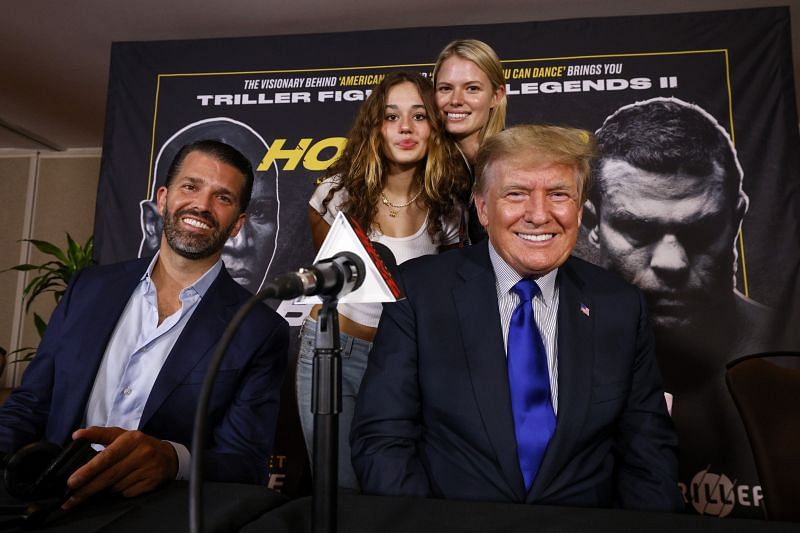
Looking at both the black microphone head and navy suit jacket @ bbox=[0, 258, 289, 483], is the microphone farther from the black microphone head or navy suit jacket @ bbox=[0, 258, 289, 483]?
navy suit jacket @ bbox=[0, 258, 289, 483]

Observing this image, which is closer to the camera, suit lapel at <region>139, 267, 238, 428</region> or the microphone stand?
the microphone stand

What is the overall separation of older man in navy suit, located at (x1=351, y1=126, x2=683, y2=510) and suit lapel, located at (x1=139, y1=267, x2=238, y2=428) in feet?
1.65

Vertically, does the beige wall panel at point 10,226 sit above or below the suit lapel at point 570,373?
above

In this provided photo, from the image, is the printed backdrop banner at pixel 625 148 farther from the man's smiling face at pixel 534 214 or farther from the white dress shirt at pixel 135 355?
the man's smiling face at pixel 534 214

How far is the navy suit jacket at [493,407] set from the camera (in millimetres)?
1346

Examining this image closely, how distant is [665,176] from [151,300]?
2.75 metres

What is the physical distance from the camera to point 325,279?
69 centimetres

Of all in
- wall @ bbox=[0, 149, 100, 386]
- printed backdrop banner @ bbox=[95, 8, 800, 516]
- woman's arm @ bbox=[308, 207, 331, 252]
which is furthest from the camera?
wall @ bbox=[0, 149, 100, 386]

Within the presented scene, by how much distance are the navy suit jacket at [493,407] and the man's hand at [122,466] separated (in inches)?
20.6

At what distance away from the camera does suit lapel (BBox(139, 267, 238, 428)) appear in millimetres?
1568

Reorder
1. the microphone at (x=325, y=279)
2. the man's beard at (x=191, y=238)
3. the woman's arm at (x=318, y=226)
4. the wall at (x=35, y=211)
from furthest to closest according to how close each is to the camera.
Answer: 1. the wall at (x=35, y=211)
2. the woman's arm at (x=318, y=226)
3. the man's beard at (x=191, y=238)
4. the microphone at (x=325, y=279)

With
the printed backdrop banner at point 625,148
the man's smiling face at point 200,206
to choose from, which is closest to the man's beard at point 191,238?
the man's smiling face at point 200,206

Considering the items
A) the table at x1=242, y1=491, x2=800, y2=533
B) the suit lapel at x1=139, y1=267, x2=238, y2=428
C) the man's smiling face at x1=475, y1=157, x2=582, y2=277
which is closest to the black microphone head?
the table at x1=242, y1=491, x2=800, y2=533

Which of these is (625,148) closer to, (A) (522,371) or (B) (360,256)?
(A) (522,371)
